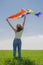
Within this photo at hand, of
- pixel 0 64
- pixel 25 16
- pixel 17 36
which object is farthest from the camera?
pixel 25 16

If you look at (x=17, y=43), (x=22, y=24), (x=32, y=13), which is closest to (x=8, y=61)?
(x=17, y=43)

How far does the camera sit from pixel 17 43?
41.4ft

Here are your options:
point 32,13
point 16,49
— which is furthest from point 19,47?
point 32,13

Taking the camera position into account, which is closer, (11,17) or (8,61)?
(8,61)

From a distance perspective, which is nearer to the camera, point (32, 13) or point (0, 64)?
point (0, 64)

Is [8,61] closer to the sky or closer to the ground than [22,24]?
closer to the ground

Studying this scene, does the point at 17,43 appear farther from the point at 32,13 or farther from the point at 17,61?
the point at 32,13

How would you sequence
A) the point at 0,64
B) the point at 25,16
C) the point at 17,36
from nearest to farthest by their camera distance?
1. the point at 0,64
2. the point at 17,36
3. the point at 25,16

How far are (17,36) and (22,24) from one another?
37.5 inches

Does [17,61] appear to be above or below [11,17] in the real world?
below

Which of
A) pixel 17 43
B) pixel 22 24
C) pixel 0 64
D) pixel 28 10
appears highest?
pixel 28 10

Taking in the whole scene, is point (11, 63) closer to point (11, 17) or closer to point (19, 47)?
point (19, 47)

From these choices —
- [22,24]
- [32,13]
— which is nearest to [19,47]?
[22,24]

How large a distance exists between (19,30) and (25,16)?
55.0 inches
